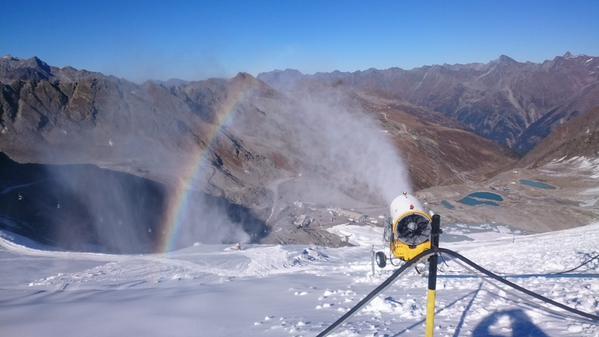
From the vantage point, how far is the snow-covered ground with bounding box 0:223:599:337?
587cm

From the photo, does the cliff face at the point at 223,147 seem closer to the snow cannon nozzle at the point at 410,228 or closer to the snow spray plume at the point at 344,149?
the snow spray plume at the point at 344,149

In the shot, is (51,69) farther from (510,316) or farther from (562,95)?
(562,95)

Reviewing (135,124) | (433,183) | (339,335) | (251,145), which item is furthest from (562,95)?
(339,335)

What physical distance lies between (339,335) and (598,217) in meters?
28.5

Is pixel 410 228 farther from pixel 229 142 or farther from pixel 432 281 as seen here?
pixel 229 142

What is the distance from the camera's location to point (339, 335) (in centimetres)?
559

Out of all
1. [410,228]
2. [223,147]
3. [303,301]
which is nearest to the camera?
[303,301]

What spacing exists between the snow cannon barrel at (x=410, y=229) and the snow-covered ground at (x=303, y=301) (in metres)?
0.69

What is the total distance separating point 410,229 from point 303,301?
7.43 feet

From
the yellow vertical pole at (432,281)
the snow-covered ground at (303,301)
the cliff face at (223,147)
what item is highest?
the cliff face at (223,147)

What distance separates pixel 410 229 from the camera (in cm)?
807

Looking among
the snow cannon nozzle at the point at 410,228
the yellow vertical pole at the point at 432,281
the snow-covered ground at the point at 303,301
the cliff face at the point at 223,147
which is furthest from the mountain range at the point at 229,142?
the yellow vertical pole at the point at 432,281

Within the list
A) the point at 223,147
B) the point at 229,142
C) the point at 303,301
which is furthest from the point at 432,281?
the point at 229,142

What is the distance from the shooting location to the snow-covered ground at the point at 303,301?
19.3 feet
